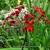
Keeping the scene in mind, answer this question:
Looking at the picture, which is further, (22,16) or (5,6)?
(5,6)

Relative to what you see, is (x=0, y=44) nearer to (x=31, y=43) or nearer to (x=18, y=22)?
(x=31, y=43)

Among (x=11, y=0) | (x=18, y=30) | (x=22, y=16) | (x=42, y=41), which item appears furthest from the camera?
(x=11, y=0)

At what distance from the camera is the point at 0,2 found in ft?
8.35

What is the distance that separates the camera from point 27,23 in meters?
1.21

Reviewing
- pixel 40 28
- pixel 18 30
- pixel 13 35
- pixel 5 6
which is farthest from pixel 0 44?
pixel 5 6

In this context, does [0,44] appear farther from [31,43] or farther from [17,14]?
[17,14]

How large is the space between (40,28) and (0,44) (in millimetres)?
487

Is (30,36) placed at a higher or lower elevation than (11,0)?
lower

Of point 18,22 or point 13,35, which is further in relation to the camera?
point 13,35

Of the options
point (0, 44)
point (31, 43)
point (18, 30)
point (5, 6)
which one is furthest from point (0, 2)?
point (31, 43)

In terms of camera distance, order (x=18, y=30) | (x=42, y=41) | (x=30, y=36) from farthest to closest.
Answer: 1. (x=18, y=30)
2. (x=30, y=36)
3. (x=42, y=41)

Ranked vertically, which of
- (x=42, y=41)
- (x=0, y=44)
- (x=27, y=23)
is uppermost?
(x=27, y=23)

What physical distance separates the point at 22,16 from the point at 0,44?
58 centimetres

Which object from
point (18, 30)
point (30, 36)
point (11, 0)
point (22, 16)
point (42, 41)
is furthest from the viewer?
point (11, 0)
